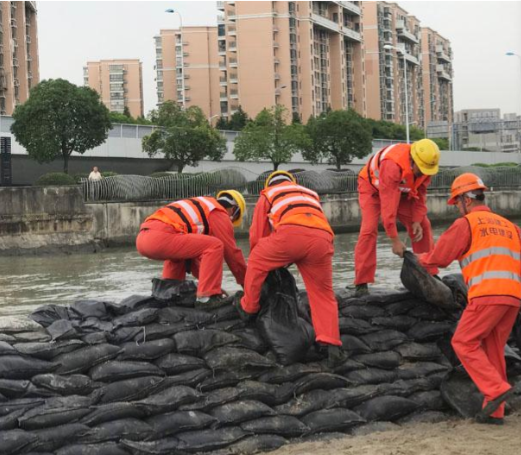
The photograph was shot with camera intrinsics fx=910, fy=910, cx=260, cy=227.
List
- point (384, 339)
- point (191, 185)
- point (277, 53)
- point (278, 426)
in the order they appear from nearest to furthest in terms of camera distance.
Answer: point (278, 426) → point (384, 339) → point (191, 185) → point (277, 53)

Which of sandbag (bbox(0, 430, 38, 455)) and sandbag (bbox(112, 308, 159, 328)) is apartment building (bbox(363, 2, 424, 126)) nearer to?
sandbag (bbox(112, 308, 159, 328))

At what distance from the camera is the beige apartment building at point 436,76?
118125mm

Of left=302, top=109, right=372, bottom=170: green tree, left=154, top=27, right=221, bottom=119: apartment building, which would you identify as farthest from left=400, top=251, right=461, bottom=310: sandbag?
left=154, top=27, right=221, bottom=119: apartment building

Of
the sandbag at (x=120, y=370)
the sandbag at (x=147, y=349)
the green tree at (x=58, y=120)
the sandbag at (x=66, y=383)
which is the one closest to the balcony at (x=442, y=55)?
the green tree at (x=58, y=120)

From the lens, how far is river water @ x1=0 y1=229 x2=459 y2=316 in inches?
492

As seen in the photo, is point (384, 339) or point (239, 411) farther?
point (384, 339)

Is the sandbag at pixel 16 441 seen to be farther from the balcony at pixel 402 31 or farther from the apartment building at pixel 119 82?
the apartment building at pixel 119 82

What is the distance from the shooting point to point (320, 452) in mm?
5113

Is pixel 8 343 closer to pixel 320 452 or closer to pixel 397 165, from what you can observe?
pixel 320 452

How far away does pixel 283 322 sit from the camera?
19.2ft

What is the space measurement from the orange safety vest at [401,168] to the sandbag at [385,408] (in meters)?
1.84

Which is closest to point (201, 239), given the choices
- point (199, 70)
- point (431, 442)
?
point (431, 442)

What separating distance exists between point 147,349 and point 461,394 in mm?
2005

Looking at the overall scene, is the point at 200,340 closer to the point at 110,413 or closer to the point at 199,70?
the point at 110,413
